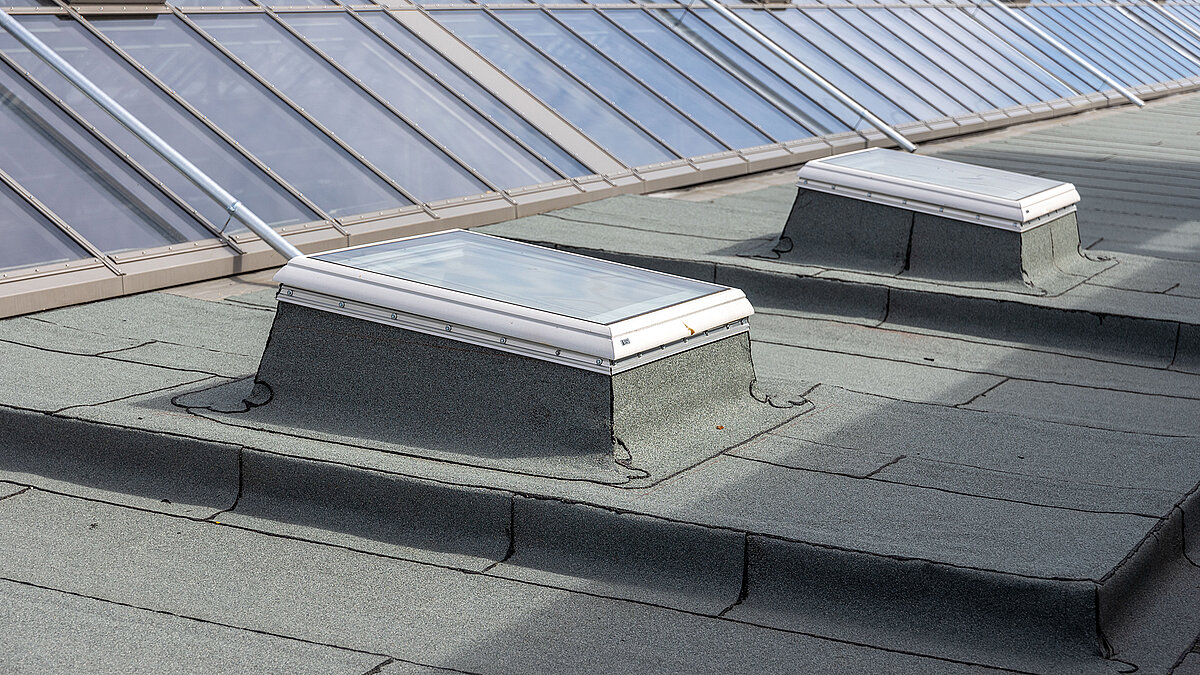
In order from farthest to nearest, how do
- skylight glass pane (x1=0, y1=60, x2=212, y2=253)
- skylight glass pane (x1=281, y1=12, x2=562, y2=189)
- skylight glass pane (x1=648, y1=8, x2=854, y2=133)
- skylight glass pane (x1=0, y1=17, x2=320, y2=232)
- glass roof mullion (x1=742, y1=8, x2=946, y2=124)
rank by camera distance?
glass roof mullion (x1=742, y1=8, x2=946, y2=124) → skylight glass pane (x1=648, y1=8, x2=854, y2=133) → skylight glass pane (x1=281, y1=12, x2=562, y2=189) → skylight glass pane (x1=0, y1=17, x2=320, y2=232) → skylight glass pane (x1=0, y1=60, x2=212, y2=253)

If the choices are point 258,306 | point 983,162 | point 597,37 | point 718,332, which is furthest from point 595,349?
point 983,162

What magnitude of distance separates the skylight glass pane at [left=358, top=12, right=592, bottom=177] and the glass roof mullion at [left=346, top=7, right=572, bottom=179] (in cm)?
1

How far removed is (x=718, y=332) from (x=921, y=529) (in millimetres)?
1612

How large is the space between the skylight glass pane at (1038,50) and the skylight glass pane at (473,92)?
13.4 metres

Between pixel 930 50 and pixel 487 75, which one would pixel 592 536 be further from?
pixel 930 50

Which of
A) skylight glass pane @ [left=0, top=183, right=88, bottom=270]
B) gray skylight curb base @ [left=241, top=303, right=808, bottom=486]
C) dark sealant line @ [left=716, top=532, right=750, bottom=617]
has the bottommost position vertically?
dark sealant line @ [left=716, top=532, right=750, bottom=617]

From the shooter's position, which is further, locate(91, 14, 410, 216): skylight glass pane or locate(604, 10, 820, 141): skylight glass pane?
locate(604, 10, 820, 141): skylight glass pane

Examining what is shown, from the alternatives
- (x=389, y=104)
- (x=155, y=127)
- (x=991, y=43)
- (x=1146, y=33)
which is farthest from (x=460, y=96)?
(x=1146, y=33)

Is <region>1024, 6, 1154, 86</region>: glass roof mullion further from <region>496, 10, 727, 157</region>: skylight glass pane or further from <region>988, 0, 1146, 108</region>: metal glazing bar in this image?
<region>496, 10, 727, 157</region>: skylight glass pane

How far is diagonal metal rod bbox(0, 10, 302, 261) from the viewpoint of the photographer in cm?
938

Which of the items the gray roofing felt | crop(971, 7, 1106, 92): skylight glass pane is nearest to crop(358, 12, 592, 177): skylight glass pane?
the gray roofing felt

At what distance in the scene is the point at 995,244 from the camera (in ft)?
30.8

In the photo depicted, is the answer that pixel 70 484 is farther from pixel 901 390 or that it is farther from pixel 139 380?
pixel 901 390

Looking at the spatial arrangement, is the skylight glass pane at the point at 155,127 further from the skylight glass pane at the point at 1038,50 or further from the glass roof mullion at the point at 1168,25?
the glass roof mullion at the point at 1168,25
